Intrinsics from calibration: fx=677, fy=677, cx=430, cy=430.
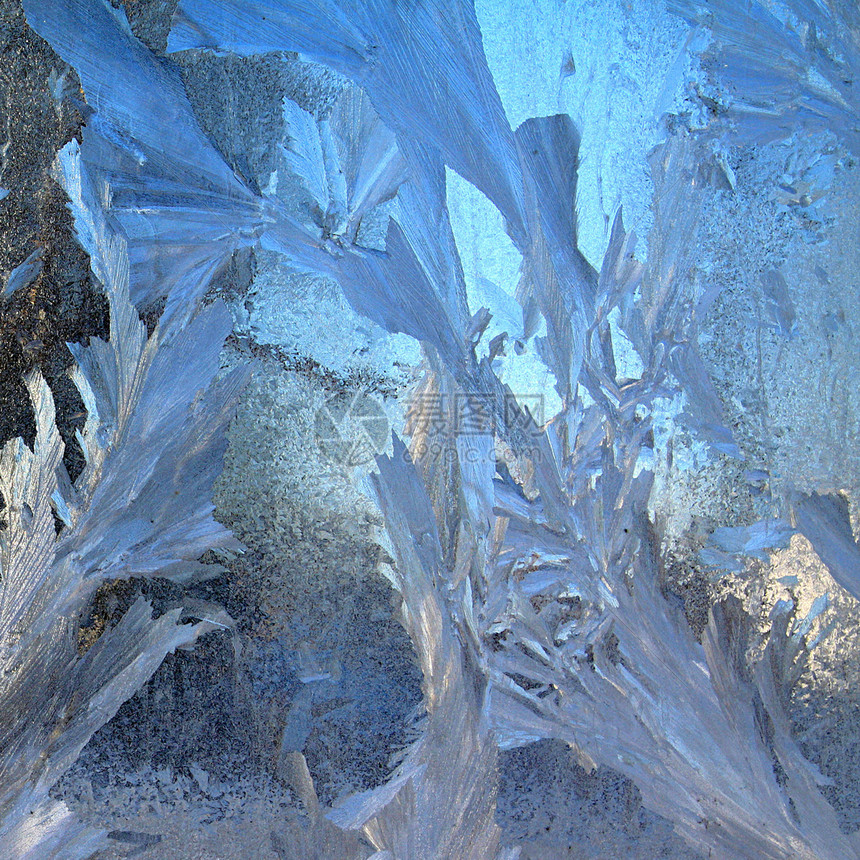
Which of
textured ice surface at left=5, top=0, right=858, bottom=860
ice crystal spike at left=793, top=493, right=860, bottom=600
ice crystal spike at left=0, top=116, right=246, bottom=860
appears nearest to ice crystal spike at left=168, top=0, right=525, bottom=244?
textured ice surface at left=5, top=0, right=858, bottom=860

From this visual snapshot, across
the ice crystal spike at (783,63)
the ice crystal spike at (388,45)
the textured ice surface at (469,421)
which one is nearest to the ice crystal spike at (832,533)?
the textured ice surface at (469,421)

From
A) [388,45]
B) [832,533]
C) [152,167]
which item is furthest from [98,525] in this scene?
[832,533]

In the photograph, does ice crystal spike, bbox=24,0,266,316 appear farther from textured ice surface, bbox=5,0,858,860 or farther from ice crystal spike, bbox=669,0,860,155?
ice crystal spike, bbox=669,0,860,155

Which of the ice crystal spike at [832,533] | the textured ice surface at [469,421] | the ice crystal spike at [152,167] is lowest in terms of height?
the ice crystal spike at [832,533]

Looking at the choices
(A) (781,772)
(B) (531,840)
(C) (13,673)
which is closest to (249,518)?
(C) (13,673)

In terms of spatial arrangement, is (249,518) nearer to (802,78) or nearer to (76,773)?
(76,773)

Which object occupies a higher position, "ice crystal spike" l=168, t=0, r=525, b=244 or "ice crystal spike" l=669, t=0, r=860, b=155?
"ice crystal spike" l=168, t=0, r=525, b=244

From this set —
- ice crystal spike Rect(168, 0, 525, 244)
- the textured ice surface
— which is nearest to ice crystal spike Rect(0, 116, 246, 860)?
the textured ice surface

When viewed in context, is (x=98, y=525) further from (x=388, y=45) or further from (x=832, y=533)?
(x=832, y=533)

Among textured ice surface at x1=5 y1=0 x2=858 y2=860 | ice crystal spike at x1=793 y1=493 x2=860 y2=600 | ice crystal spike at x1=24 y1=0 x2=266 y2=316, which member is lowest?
ice crystal spike at x1=793 y1=493 x2=860 y2=600

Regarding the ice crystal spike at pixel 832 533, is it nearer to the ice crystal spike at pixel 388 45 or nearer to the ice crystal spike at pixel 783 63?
the ice crystal spike at pixel 783 63

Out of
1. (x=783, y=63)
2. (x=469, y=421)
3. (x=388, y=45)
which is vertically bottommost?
(x=469, y=421)

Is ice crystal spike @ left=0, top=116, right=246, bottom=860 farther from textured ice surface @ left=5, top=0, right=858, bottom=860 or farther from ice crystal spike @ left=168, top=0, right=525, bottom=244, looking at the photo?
ice crystal spike @ left=168, top=0, right=525, bottom=244
